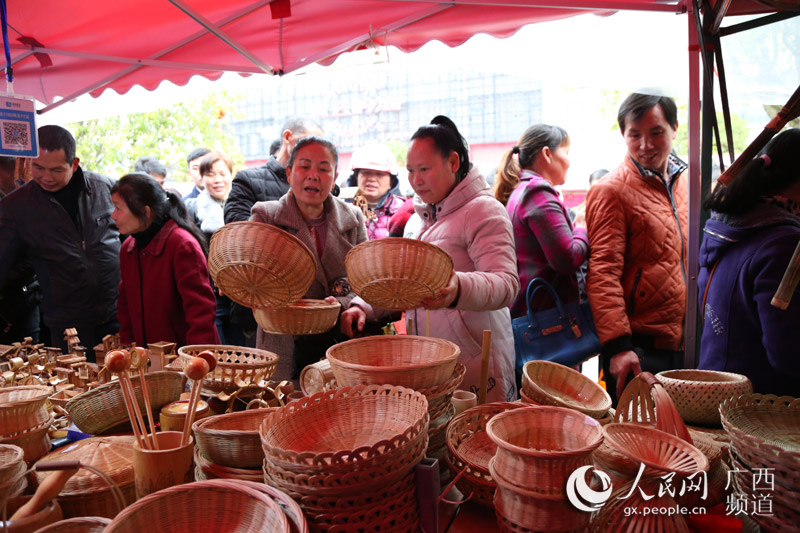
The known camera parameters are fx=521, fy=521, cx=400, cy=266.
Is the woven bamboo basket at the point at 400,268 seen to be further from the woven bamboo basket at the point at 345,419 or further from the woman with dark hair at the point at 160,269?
the woman with dark hair at the point at 160,269

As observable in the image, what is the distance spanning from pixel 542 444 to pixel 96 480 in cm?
97

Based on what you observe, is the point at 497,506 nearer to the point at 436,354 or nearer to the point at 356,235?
the point at 436,354

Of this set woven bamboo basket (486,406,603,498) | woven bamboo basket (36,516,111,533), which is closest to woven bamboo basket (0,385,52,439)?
woven bamboo basket (36,516,111,533)

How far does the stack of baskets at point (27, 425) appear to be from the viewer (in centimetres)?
129

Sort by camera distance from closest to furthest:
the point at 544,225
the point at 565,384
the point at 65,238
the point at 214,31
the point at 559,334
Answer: the point at 565,384, the point at 559,334, the point at 544,225, the point at 214,31, the point at 65,238

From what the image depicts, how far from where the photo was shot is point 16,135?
2.54 metres

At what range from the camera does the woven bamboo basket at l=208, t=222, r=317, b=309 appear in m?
1.61

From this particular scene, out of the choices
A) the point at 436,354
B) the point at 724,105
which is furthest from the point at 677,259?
the point at 436,354

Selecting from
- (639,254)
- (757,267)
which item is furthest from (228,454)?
(639,254)

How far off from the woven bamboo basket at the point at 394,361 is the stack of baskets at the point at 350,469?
0.22 ft

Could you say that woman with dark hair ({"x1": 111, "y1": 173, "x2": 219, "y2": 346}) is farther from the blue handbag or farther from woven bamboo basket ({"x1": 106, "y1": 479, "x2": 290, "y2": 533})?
woven bamboo basket ({"x1": 106, "y1": 479, "x2": 290, "y2": 533})

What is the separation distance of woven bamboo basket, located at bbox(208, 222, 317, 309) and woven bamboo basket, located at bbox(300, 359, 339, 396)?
0.87 ft

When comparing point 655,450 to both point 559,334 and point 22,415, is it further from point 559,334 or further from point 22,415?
point 22,415

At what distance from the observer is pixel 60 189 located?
311 cm
